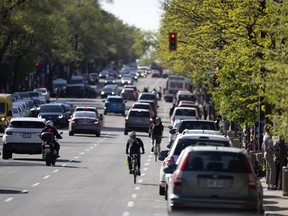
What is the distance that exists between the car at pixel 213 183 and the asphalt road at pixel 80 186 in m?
0.23

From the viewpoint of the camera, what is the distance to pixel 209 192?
1992 centimetres

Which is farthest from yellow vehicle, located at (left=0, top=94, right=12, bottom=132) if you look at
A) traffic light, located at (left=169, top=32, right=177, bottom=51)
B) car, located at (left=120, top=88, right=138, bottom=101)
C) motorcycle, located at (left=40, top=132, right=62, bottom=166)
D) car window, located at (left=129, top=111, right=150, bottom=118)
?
car, located at (left=120, top=88, right=138, bottom=101)

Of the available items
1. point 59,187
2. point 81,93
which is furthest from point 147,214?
point 81,93

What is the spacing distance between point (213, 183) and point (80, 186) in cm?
1178

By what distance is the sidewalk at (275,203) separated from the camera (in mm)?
24538

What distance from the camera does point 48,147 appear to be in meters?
39.4

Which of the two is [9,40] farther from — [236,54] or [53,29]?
[236,54]

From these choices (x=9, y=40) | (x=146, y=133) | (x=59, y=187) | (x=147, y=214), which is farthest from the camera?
(x=9, y=40)

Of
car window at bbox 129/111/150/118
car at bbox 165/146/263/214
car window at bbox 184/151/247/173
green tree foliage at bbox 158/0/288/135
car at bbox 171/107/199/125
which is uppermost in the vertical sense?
green tree foliage at bbox 158/0/288/135

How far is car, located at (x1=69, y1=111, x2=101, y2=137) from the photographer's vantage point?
2442 inches

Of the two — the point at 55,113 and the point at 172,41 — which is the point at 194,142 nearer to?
the point at 172,41

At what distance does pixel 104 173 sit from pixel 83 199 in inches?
380

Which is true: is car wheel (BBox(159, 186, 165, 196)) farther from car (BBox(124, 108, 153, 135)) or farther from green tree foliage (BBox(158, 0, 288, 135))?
car (BBox(124, 108, 153, 135))

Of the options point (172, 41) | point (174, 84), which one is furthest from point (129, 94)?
point (172, 41)
